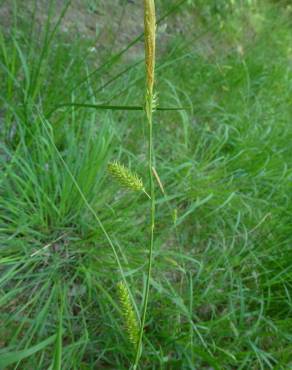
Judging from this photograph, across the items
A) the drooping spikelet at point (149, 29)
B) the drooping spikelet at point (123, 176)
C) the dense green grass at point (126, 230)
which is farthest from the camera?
the dense green grass at point (126, 230)

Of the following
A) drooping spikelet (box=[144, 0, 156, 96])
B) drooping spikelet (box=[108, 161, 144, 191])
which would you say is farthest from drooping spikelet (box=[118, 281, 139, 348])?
drooping spikelet (box=[144, 0, 156, 96])

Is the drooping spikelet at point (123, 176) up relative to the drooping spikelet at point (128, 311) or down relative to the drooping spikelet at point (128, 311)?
up

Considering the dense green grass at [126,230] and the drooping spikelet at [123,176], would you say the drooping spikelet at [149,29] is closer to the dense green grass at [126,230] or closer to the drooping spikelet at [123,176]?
the drooping spikelet at [123,176]

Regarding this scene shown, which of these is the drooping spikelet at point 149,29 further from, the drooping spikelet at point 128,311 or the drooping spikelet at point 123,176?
the drooping spikelet at point 128,311

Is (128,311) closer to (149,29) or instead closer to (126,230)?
(149,29)

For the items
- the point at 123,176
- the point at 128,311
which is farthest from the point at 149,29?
the point at 128,311

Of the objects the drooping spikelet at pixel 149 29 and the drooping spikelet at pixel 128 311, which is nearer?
the drooping spikelet at pixel 149 29

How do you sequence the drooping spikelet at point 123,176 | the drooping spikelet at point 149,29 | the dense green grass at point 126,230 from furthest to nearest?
the dense green grass at point 126,230
the drooping spikelet at point 123,176
the drooping spikelet at point 149,29

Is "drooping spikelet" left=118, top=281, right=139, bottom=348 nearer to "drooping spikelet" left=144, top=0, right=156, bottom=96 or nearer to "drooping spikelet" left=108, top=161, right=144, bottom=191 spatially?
"drooping spikelet" left=108, top=161, right=144, bottom=191

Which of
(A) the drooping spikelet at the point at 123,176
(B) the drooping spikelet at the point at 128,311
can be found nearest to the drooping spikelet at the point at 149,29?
(A) the drooping spikelet at the point at 123,176

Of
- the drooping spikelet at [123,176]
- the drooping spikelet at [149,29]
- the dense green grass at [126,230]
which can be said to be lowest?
the dense green grass at [126,230]
